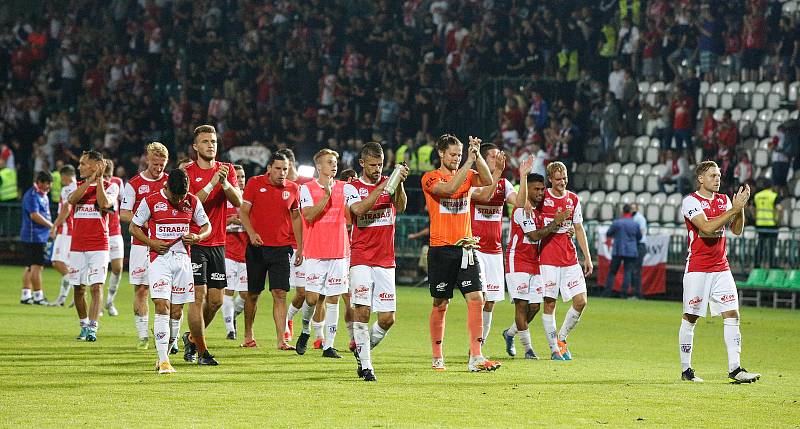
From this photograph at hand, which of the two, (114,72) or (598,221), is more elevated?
(114,72)

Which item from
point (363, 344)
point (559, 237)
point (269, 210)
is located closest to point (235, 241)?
point (269, 210)

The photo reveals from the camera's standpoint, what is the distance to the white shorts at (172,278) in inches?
501

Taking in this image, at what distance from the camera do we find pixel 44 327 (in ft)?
59.2

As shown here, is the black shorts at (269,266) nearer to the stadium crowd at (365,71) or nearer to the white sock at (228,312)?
the white sock at (228,312)

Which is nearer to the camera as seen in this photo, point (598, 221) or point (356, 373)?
point (356, 373)

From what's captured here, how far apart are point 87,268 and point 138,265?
1524 millimetres

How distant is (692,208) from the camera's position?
42.7ft

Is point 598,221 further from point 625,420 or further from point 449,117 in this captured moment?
point 625,420

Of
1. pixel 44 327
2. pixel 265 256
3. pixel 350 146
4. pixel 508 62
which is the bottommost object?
pixel 44 327

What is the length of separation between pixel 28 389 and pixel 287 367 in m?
2.93

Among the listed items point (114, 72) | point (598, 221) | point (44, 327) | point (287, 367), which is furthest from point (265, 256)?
point (114, 72)

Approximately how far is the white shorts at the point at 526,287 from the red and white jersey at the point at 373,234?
3.16 metres

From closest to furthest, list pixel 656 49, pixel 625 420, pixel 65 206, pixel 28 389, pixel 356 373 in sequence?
pixel 625 420, pixel 28 389, pixel 356 373, pixel 65 206, pixel 656 49

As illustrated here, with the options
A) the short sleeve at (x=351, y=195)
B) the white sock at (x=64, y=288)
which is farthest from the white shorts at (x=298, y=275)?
the white sock at (x=64, y=288)
